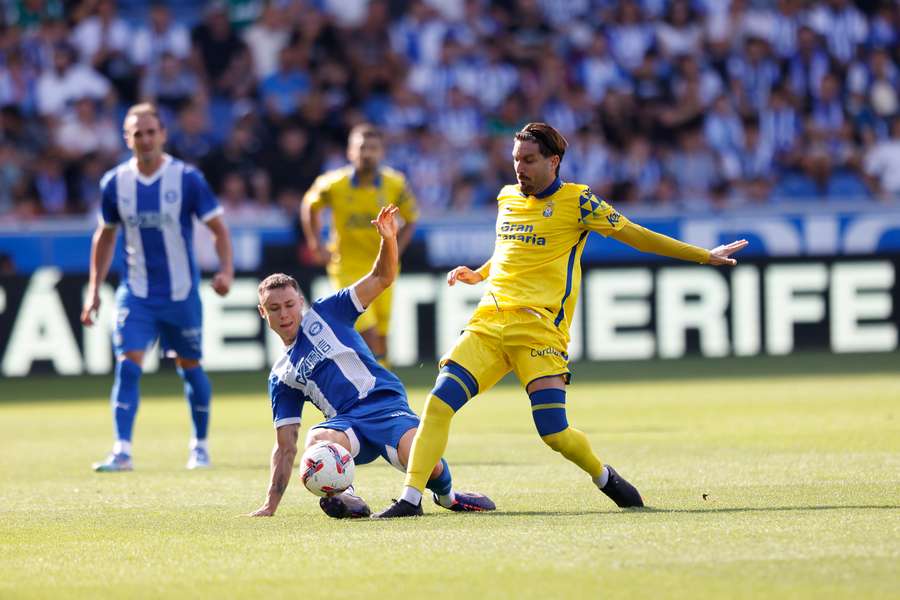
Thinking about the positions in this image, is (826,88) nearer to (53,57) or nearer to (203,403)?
(53,57)

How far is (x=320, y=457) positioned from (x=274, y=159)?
12944 millimetres

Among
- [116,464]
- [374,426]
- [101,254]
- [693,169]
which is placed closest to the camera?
[374,426]

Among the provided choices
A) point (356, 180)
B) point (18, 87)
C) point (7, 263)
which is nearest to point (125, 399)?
point (356, 180)

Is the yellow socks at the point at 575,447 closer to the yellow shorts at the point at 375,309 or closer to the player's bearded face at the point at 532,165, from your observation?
the player's bearded face at the point at 532,165

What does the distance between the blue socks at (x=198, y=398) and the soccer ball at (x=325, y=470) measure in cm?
305

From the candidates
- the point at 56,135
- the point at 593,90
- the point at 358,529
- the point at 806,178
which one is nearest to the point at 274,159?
the point at 56,135

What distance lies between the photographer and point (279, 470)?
23.7ft

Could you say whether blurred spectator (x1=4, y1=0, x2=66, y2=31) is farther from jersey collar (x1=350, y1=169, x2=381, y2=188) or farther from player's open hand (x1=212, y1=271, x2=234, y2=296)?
player's open hand (x1=212, y1=271, x2=234, y2=296)

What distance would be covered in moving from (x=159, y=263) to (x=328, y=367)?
313cm

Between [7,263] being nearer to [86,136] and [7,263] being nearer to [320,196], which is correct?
[86,136]

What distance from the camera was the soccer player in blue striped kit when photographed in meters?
7.34

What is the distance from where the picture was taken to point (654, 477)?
853 centimetres

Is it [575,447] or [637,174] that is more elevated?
[637,174]

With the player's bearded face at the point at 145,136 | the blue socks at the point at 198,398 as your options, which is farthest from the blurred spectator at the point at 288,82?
the blue socks at the point at 198,398
